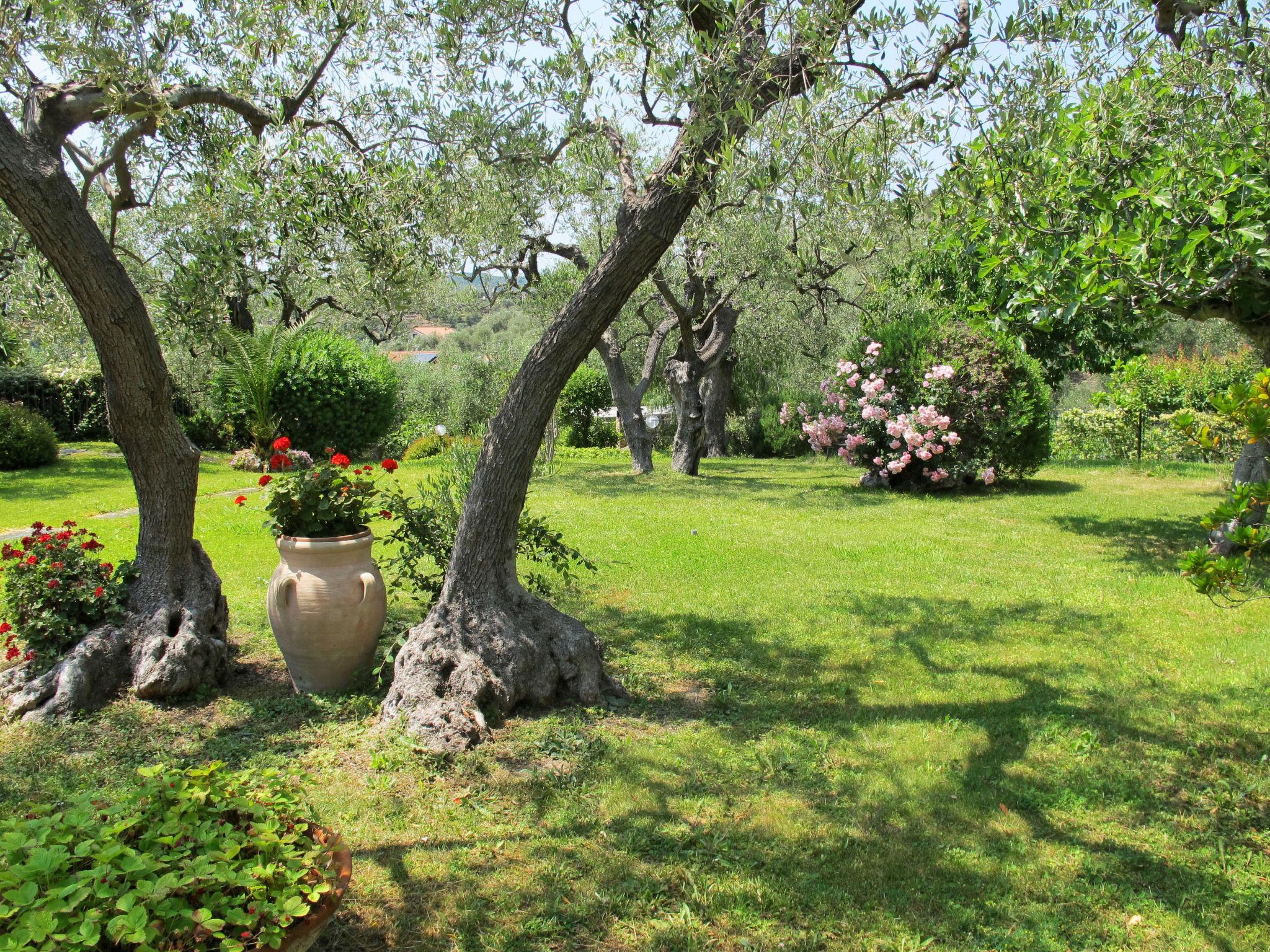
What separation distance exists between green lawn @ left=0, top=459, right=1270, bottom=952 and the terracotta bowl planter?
40cm

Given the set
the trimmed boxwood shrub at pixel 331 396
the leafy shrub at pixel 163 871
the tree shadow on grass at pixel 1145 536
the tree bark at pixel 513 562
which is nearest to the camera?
the leafy shrub at pixel 163 871

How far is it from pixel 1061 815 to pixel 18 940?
3830 millimetres

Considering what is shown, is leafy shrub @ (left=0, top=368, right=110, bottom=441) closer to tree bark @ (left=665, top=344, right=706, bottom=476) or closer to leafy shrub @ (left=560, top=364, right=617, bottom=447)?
leafy shrub @ (left=560, top=364, right=617, bottom=447)

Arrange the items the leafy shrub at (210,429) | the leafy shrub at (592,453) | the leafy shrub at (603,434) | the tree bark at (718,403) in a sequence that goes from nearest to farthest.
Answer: the leafy shrub at (210,429) < the tree bark at (718,403) < the leafy shrub at (592,453) < the leafy shrub at (603,434)

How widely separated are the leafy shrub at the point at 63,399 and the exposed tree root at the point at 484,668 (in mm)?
15768

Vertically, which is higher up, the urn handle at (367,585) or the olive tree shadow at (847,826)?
the urn handle at (367,585)

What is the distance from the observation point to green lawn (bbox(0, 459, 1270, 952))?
10.1ft

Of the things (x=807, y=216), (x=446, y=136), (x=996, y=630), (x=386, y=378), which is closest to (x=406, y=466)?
(x=386, y=378)

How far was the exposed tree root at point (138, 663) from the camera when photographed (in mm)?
4445

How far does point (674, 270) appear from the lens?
17.9 meters

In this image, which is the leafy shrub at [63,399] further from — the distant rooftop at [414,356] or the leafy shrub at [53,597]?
the leafy shrub at [53,597]

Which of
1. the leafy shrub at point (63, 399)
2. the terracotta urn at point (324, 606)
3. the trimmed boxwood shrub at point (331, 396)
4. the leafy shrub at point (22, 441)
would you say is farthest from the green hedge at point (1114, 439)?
the leafy shrub at point (63, 399)

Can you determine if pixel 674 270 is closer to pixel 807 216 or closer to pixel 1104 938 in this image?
pixel 807 216

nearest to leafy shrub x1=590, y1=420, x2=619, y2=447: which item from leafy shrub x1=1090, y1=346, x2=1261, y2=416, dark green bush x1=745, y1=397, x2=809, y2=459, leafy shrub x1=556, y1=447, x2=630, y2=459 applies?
leafy shrub x1=556, y1=447, x2=630, y2=459
